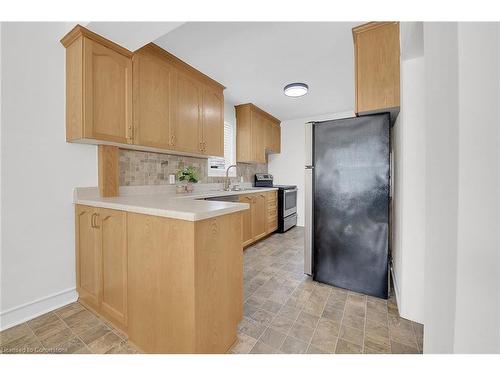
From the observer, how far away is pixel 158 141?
7.09 ft

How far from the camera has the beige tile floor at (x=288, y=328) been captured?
1.28 meters

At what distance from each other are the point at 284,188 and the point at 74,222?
326 cm

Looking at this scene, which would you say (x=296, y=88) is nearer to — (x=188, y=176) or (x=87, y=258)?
(x=188, y=176)

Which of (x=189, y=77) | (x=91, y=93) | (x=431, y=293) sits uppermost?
(x=189, y=77)

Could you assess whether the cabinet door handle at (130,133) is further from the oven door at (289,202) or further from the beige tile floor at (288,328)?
the oven door at (289,202)

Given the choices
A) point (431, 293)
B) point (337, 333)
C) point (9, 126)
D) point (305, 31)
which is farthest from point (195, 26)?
point (337, 333)

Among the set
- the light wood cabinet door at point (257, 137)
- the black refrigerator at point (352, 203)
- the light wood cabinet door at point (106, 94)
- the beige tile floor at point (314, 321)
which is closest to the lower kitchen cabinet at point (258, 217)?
the light wood cabinet door at point (257, 137)

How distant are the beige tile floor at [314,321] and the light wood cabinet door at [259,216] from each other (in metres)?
1.11

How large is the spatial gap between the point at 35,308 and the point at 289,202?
3800mm

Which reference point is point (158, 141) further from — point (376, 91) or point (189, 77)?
point (376, 91)

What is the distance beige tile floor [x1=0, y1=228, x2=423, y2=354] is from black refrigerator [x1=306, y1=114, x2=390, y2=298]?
202mm

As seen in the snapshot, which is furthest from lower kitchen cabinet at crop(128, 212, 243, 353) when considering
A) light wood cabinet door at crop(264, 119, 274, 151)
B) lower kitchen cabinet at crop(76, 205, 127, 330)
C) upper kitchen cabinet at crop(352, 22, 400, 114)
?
light wood cabinet door at crop(264, 119, 274, 151)

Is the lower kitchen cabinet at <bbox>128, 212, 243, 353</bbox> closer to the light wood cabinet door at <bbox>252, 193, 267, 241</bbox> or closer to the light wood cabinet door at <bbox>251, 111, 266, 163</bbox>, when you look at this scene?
the light wood cabinet door at <bbox>252, 193, 267, 241</bbox>

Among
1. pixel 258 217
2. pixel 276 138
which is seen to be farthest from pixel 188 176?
pixel 276 138
